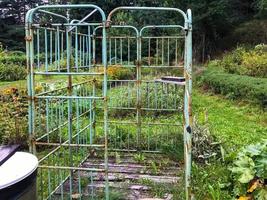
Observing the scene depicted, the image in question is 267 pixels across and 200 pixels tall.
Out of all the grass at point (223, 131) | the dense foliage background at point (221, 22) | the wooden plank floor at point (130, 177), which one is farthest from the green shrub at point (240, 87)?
the dense foliage background at point (221, 22)

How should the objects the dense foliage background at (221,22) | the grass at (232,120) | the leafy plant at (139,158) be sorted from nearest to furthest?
the leafy plant at (139,158)
the grass at (232,120)
the dense foliage background at (221,22)

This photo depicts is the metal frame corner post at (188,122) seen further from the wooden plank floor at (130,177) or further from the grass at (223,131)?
the wooden plank floor at (130,177)

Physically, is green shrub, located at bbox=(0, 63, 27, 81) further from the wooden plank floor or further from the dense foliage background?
the wooden plank floor

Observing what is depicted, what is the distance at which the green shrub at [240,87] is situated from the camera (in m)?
10.4

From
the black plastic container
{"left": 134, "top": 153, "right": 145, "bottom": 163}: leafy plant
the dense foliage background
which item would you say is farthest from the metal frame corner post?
the dense foliage background

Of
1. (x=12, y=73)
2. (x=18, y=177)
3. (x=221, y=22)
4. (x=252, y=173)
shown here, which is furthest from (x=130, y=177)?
(x=221, y=22)

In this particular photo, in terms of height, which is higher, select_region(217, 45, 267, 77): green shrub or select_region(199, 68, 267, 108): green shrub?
select_region(217, 45, 267, 77): green shrub

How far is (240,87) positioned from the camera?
456 inches

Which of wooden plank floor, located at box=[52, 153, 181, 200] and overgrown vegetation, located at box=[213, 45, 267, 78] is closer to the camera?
wooden plank floor, located at box=[52, 153, 181, 200]

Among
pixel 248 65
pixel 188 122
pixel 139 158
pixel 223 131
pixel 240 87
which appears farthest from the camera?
pixel 248 65

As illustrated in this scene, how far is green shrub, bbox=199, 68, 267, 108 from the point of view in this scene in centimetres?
1035


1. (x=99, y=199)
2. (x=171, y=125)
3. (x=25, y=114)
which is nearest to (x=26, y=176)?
(x=99, y=199)

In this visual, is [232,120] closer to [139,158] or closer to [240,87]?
[240,87]

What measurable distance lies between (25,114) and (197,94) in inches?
297
